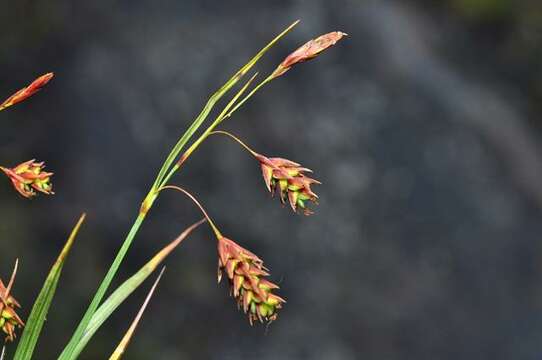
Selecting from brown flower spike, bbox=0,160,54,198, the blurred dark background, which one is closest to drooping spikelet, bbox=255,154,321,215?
brown flower spike, bbox=0,160,54,198

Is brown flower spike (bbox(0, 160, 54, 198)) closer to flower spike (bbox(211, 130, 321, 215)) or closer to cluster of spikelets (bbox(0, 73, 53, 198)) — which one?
cluster of spikelets (bbox(0, 73, 53, 198))

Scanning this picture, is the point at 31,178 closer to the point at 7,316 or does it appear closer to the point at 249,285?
the point at 7,316

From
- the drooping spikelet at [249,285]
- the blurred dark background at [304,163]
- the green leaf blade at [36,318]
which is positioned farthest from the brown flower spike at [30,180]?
the blurred dark background at [304,163]

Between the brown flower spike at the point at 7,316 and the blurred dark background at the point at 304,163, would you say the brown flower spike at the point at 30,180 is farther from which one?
the blurred dark background at the point at 304,163

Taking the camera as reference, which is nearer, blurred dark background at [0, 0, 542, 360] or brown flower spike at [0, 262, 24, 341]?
brown flower spike at [0, 262, 24, 341]

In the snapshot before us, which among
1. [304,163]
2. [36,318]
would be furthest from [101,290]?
[304,163]

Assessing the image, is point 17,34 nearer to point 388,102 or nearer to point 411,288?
point 388,102
